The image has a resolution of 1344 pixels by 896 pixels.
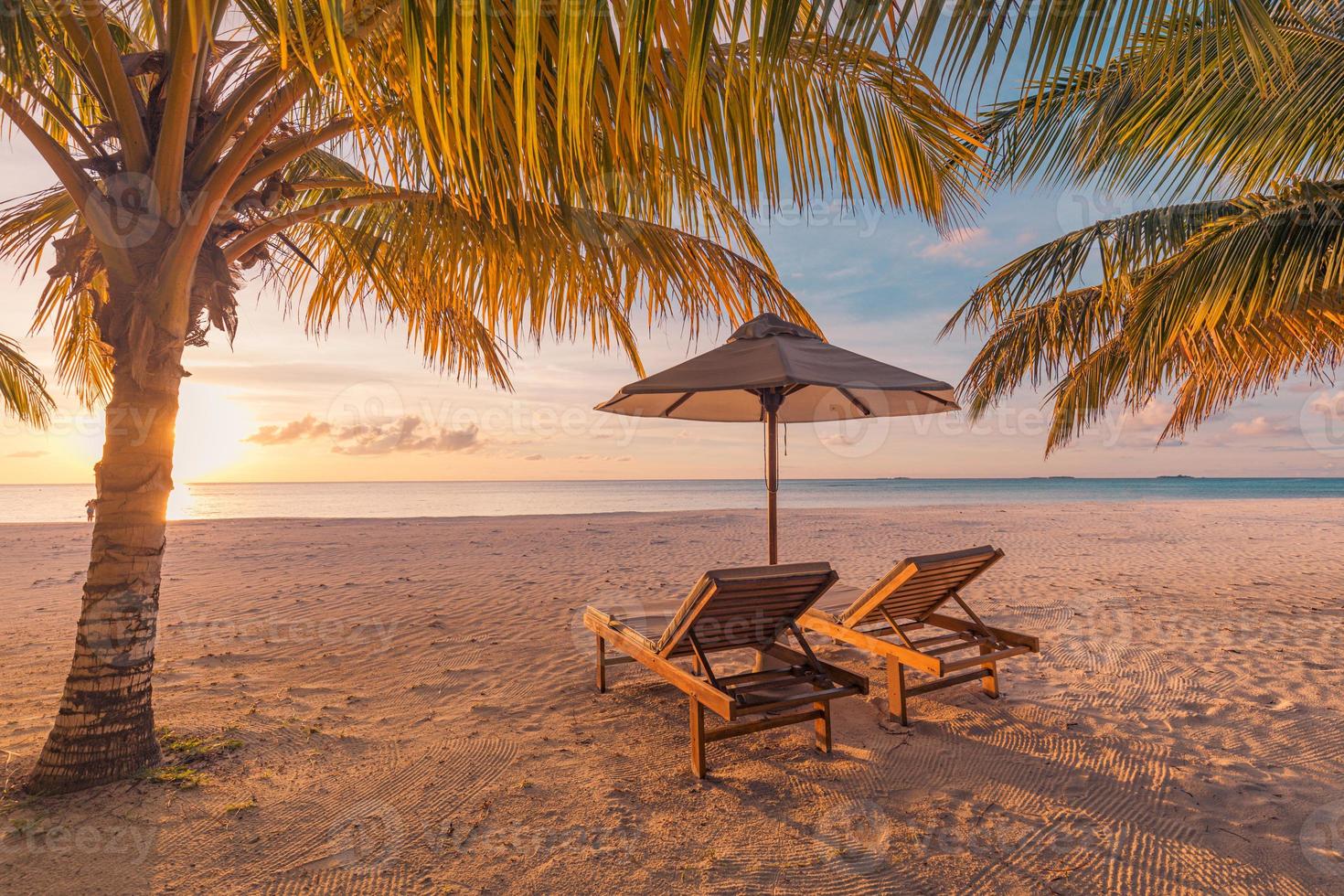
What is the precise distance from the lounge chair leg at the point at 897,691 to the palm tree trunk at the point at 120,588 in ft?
11.3

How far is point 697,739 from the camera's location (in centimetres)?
299

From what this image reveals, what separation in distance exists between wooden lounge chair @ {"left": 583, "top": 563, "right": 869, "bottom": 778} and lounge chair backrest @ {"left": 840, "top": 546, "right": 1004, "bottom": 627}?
55 cm

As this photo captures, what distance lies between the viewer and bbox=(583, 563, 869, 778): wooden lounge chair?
2.95 metres

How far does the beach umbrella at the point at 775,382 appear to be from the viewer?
11.3 feet

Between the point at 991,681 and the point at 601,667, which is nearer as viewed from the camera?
the point at 991,681

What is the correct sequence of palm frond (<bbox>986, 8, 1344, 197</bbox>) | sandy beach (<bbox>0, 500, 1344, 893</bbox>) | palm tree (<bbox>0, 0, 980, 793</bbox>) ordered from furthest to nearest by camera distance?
1. palm frond (<bbox>986, 8, 1344, 197</bbox>)
2. sandy beach (<bbox>0, 500, 1344, 893</bbox>)
3. palm tree (<bbox>0, 0, 980, 793</bbox>)

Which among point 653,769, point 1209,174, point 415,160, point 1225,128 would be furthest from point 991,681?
point 415,160

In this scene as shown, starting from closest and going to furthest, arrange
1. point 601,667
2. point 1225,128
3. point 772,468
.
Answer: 1. point 1225,128
2. point 601,667
3. point 772,468

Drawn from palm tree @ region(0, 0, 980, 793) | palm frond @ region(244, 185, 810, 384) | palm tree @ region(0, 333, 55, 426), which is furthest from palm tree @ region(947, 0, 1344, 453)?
palm tree @ region(0, 333, 55, 426)

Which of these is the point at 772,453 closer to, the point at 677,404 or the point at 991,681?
the point at 677,404

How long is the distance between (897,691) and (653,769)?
141 cm

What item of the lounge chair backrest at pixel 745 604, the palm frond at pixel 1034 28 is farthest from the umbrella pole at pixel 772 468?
the palm frond at pixel 1034 28

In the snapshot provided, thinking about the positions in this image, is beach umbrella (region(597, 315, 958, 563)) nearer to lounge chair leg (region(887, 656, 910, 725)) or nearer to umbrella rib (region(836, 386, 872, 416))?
umbrella rib (region(836, 386, 872, 416))

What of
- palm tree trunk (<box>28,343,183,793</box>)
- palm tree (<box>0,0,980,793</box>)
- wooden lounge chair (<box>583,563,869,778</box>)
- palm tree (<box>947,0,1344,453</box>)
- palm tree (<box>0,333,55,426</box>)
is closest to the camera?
palm tree (<box>0,0,980,793</box>)
